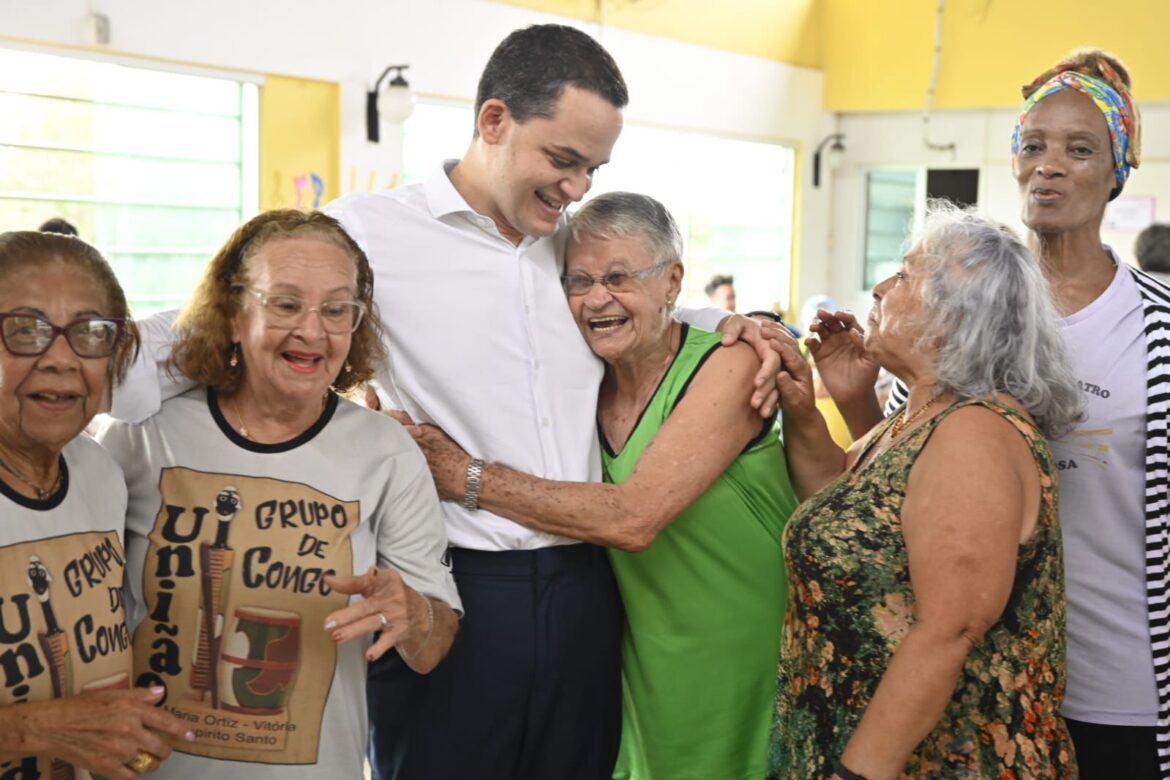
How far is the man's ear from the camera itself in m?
2.30

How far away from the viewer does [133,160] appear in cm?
650

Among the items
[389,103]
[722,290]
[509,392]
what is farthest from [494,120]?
[722,290]

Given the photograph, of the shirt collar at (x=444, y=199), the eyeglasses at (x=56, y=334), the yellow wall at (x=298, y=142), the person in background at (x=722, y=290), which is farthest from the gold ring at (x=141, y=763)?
the person in background at (x=722, y=290)

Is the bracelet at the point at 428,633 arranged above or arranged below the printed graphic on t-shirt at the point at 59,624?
below

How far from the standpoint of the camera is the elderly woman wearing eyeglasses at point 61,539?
1496mm

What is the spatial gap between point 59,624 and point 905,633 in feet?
3.95

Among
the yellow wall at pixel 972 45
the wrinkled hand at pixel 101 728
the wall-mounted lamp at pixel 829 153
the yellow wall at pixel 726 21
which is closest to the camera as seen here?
the wrinkled hand at pixel 101 728

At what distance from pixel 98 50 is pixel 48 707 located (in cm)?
532

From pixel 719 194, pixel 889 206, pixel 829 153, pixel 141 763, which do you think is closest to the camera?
pixel 141 763

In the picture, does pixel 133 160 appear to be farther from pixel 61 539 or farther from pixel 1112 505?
pixel 1112 505

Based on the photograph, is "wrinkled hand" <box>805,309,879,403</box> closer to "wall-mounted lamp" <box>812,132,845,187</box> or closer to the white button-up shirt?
the white button-up shirt

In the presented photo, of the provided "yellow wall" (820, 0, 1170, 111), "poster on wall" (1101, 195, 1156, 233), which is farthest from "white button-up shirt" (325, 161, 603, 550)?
"yellow wall" (820, 0, 1170, 111)

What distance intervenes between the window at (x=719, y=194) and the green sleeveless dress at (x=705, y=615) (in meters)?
6.34

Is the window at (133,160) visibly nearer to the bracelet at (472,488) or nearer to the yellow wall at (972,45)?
the bracelet at (472,488)
